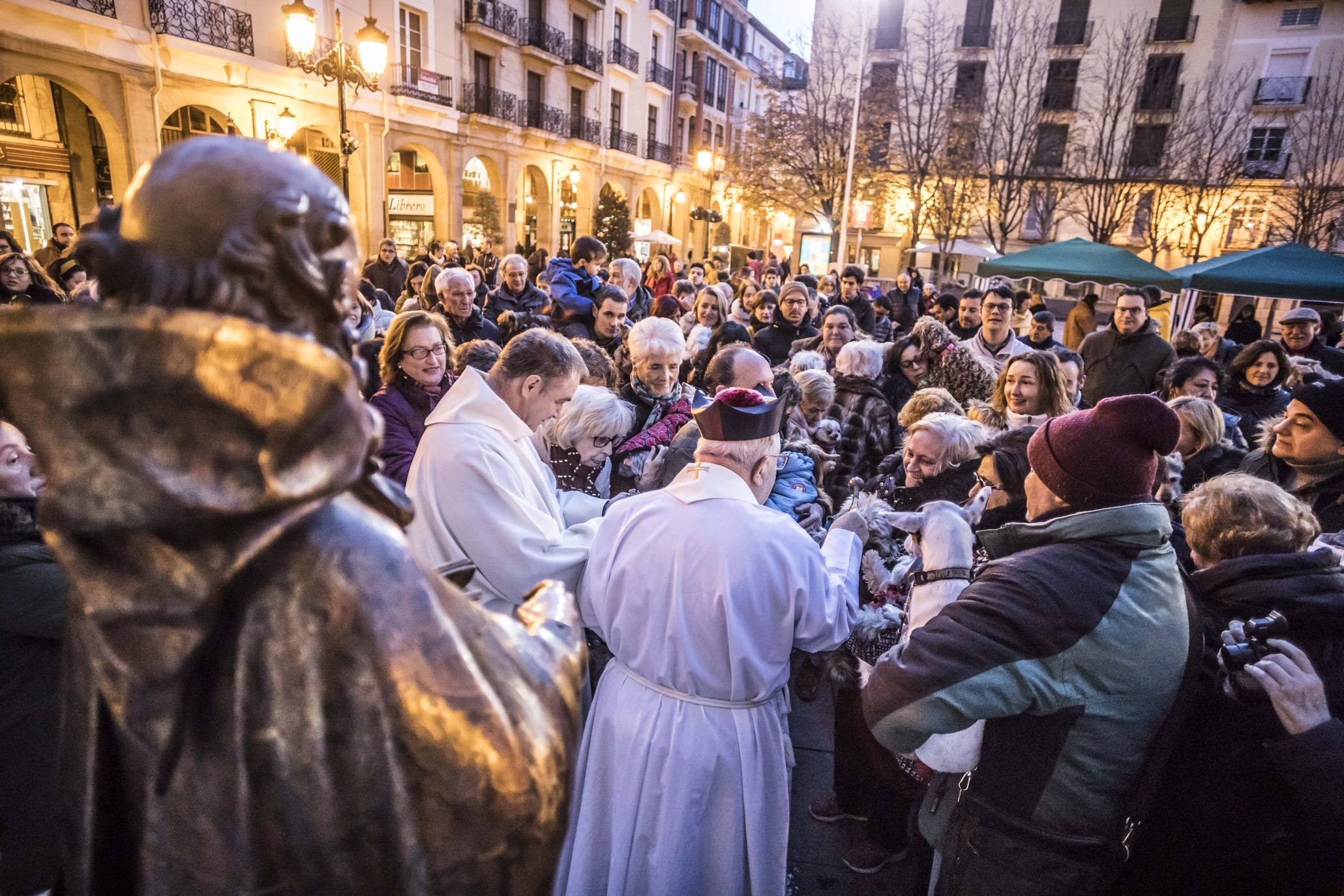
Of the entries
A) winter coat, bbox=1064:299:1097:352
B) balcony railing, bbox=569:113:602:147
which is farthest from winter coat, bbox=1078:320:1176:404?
balcony railing, bbox=569:113:602:147

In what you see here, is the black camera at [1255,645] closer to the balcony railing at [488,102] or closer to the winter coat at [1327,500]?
the winter coat at [1327,500]

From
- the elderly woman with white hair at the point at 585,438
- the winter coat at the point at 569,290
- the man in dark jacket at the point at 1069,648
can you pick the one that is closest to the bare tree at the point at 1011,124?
the winter coat at the point at 569,290

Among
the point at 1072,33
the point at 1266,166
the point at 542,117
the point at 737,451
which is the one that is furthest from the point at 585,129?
the point at 737,451

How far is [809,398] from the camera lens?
4.57 metres

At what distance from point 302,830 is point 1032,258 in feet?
36.3

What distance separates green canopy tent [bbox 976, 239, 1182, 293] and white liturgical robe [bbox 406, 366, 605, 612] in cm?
890

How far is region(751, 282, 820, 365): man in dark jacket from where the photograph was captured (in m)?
6.83

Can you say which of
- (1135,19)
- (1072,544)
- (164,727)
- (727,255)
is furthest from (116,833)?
(1135,19)

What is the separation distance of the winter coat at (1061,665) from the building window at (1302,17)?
35.9m

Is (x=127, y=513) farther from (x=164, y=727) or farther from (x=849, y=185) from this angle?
(x=849, y=185)

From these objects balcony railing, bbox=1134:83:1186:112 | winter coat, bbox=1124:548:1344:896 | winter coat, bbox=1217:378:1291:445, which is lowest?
winter coat, bbox=1124:548:1344:896

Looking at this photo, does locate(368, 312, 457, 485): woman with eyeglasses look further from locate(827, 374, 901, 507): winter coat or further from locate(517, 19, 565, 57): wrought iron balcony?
locate(517, 19, 565, 57): wrought iron balcony

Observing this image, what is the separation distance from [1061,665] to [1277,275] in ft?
30.2

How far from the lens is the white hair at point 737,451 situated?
2.25m
